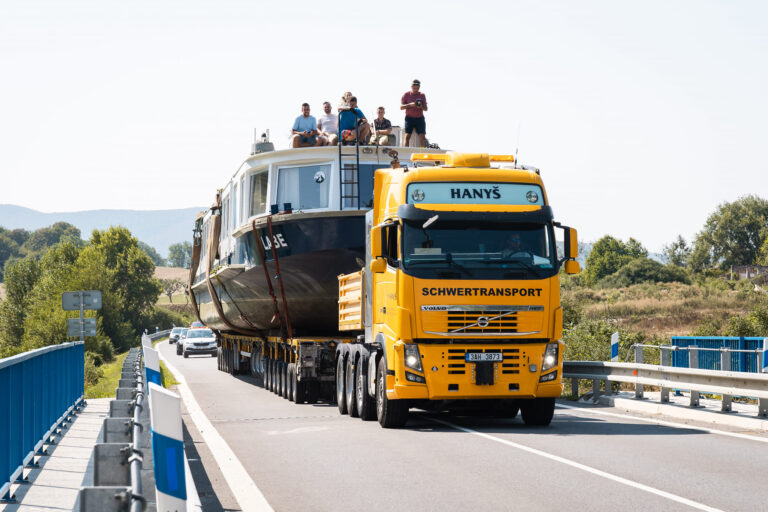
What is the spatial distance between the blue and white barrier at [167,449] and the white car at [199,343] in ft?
156

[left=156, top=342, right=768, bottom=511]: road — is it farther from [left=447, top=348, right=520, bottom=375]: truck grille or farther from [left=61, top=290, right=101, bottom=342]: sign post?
[left=61, top=290, right=101, bottom=342]: sign post

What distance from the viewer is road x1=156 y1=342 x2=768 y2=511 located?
8195 millimetres

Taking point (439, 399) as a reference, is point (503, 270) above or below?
above

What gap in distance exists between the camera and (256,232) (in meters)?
20.8

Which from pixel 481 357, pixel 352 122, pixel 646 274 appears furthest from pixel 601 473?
pixel 646 274

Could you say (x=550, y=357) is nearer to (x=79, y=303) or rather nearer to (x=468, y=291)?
(x=468, y=291)

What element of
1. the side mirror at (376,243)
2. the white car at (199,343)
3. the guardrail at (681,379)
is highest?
the side mirror at (376,243)

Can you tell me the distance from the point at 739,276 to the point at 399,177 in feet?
363

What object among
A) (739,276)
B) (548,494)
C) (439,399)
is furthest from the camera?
(739,276)

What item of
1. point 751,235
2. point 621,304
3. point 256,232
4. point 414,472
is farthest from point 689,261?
point 414,472

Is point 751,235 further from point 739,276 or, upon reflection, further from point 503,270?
point 503,270

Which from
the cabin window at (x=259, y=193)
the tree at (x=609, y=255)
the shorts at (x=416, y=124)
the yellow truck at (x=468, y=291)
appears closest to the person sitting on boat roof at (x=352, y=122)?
the shorts at (x=416, y=124)

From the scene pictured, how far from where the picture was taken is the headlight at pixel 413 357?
531 inches

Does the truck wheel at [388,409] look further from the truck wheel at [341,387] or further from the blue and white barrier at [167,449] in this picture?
the blue and white barrier at [167,449]
